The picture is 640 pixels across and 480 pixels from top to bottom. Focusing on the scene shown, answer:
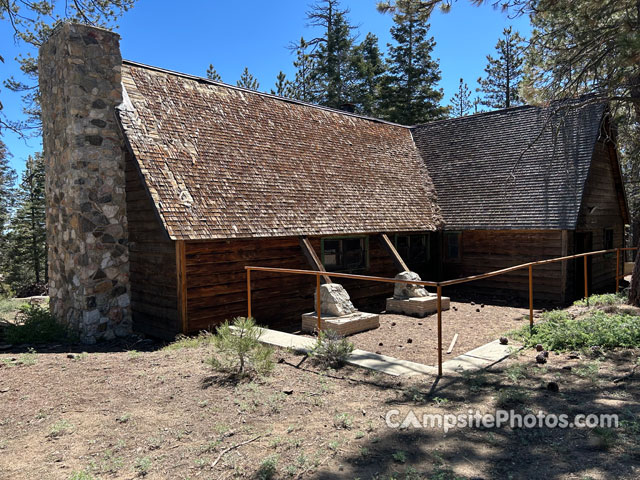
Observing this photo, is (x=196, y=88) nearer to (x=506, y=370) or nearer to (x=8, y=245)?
(x=506, y=370)

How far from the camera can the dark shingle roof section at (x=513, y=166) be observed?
43.4 feet

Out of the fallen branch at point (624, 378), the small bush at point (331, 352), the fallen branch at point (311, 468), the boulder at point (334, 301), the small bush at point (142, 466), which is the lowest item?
the small bush at point (142, 466)

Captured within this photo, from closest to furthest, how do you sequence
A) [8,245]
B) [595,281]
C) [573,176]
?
1. [573,176]
2. [595,281]
3. [8,245]

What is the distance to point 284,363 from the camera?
6.89 meters

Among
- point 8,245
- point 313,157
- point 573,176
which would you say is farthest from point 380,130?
point 8,245

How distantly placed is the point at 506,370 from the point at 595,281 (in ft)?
35.7

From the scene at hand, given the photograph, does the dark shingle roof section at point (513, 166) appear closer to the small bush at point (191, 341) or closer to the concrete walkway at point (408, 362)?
the concrete walkway at point (408, 362)

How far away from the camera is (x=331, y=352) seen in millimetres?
6746

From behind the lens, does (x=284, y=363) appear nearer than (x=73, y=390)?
No

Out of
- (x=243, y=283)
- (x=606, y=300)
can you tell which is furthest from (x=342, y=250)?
(x=606, y=300)

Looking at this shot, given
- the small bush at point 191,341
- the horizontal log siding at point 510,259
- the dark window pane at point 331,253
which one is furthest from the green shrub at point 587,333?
the small bush at point 191,341

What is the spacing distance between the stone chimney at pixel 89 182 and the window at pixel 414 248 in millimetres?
8180

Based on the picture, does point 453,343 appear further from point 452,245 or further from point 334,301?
point 452,245

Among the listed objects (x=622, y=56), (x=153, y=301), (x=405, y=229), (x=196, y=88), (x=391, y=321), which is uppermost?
(x=196, y=88)
